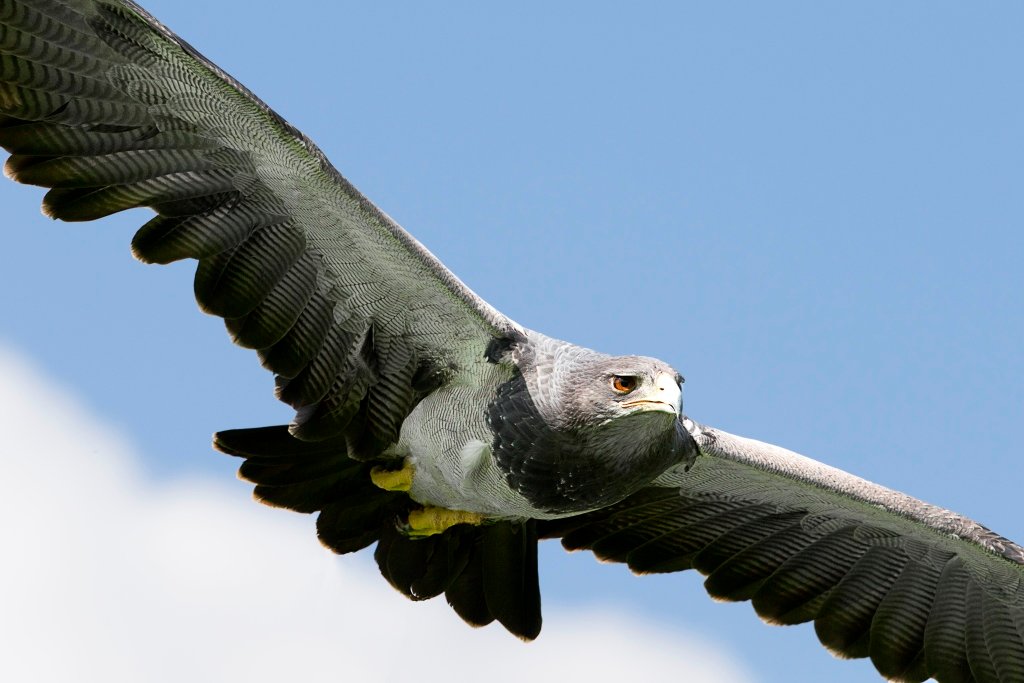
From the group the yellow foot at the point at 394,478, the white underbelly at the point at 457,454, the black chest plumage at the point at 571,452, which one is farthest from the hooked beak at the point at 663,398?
the yellow foot at the point at 394,478

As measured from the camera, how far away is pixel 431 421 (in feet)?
37.0

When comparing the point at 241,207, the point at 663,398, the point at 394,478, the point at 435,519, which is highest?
the point at 241,207

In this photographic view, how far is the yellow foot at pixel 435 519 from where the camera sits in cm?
1177

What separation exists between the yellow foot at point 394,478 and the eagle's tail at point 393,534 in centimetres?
12

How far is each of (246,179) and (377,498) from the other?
2610 millimetres

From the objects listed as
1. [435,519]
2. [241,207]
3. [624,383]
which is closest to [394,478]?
[435,519]

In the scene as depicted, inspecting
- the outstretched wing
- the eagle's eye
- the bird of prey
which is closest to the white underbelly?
the bird of prey

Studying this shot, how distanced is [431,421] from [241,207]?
6.27ft

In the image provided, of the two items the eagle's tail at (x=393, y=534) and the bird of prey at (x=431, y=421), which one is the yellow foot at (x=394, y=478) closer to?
the bird of prey at (x=431, y=421)

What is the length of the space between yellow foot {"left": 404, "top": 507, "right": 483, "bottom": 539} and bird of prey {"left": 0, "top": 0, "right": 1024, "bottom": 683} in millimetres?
21

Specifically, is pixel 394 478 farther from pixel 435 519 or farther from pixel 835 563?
pixel 835 563

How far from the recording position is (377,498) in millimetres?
11883

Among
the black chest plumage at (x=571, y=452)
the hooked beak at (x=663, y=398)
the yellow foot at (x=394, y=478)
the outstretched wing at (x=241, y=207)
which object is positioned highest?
the outstretched wing at (x=241, y=207)

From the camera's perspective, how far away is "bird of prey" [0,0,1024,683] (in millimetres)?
10117
